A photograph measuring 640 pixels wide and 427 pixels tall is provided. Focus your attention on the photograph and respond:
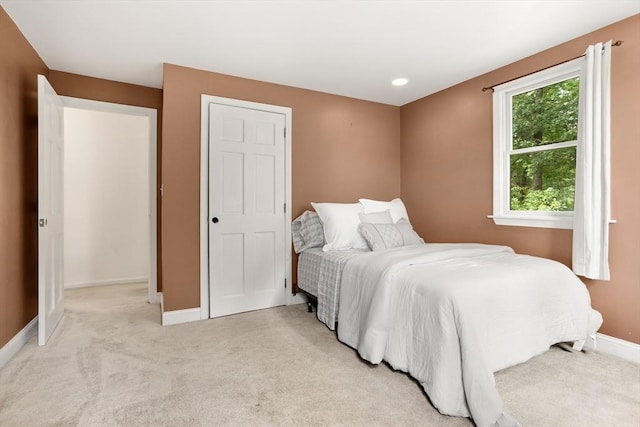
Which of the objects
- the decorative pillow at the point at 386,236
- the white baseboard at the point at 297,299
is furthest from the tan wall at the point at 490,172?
the white baseboard at the point at 297,299

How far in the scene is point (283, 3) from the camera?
2154mm

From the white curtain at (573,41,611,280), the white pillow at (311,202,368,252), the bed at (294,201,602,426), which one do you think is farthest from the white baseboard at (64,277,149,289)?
the white curtain at (573,41,611,280)

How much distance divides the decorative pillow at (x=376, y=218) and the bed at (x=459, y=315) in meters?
0.73

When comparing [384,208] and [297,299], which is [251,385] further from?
[384,208]

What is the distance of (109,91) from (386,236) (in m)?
3.26

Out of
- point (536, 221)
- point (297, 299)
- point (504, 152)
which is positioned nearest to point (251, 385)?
point (297, 299)

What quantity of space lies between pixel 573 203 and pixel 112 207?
5.43m

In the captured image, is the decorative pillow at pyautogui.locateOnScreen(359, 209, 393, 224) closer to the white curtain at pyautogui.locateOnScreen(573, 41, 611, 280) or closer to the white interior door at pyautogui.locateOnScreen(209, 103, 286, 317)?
the white interior door at pyautogui.locateOnScreen(209, 103, 286, 317)

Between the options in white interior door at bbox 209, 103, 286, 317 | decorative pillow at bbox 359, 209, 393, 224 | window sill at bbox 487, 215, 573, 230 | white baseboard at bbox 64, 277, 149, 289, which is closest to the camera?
window sill at bbox 487, 215, 573, 230

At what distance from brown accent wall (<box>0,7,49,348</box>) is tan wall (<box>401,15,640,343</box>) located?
3.95 m

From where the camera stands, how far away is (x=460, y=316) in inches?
66.7

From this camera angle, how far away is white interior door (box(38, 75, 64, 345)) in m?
2.44

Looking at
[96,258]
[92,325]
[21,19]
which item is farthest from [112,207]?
[21,19]

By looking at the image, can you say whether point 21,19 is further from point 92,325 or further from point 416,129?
point 416,129
